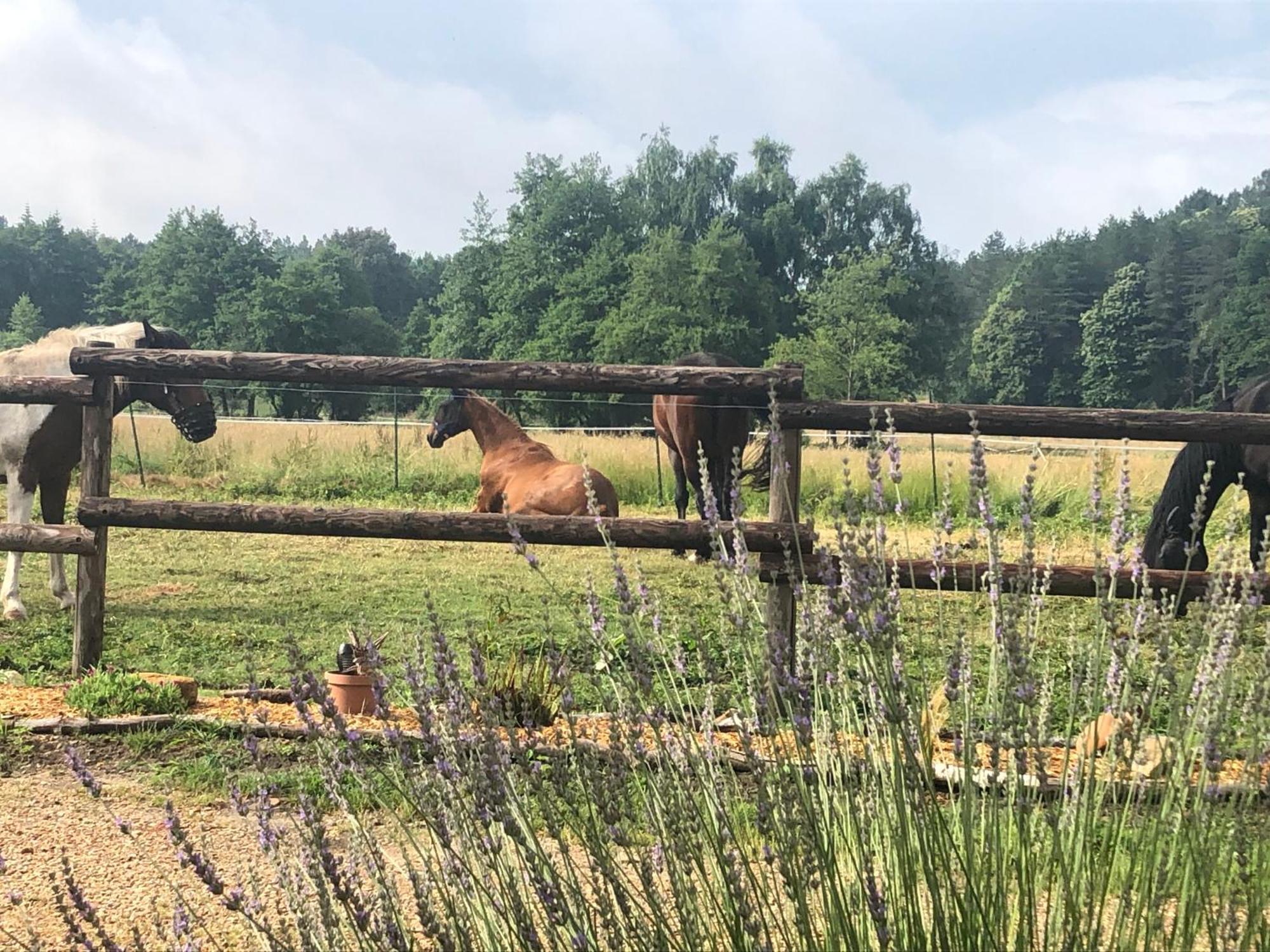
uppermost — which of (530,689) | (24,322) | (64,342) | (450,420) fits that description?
(24,322)

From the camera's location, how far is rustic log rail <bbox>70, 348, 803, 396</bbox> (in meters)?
5.05

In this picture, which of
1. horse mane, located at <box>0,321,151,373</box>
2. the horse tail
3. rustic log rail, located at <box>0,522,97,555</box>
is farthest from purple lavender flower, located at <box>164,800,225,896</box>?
the horse tail

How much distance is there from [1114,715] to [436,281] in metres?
98.3

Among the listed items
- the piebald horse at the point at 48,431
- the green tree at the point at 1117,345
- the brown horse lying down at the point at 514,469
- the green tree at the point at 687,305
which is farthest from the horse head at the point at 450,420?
the green tree at the point at 1117,345

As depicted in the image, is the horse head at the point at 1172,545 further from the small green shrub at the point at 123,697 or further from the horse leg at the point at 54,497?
the horse leg at the point at 54,497

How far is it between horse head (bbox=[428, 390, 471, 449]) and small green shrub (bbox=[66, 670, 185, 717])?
22.8ft

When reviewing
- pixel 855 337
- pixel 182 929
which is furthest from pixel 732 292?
pixel 182 929

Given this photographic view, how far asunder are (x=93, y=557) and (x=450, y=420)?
21.9 ft

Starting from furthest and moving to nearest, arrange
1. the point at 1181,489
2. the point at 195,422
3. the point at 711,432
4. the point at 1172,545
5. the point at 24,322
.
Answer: the point at 24,322 → the point at 711,432 → the point at 195,422 → the point at 1181,489 → the point at 1172,545

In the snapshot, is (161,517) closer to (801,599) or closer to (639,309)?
(801,599)

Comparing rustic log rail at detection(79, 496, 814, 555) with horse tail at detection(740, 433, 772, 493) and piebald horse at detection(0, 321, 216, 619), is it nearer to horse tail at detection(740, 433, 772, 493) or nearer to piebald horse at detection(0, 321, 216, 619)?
piebald horse at detection(0, 321, 216, 619)

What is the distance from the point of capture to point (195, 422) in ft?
29.7

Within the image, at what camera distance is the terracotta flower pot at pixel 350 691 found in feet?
15.0

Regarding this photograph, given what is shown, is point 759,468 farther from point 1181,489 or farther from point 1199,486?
point 1199,486
